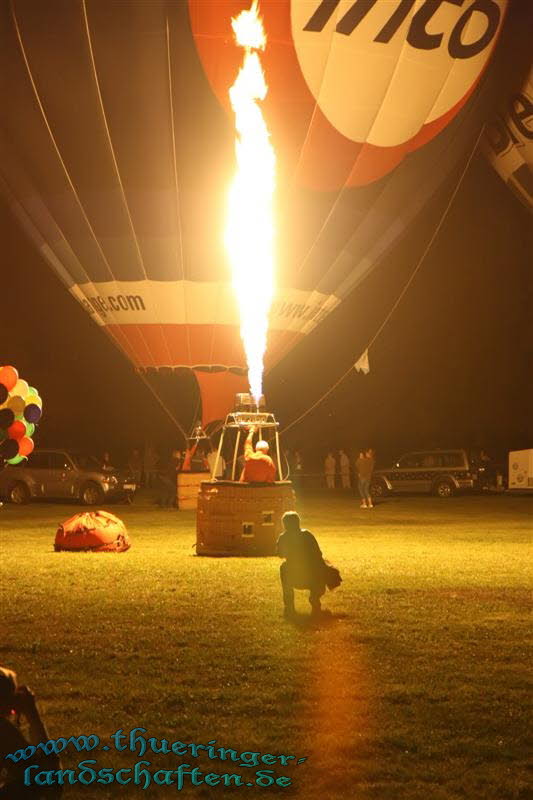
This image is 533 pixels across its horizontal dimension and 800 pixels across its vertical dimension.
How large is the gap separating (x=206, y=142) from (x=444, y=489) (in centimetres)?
1347

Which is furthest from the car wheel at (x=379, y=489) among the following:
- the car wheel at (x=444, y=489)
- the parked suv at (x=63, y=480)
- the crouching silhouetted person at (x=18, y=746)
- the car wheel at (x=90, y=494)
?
the crouching silhouetted person at (x=18, y=746)

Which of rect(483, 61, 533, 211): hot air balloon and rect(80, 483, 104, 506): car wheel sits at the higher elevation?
rect(483, 61, 533, 211): hot air balloon

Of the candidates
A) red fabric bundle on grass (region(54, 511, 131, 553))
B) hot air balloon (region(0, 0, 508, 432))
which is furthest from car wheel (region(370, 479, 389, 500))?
red fabric bundle on grass (region(54, 511, 131, 553))

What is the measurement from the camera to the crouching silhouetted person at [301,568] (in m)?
8.81

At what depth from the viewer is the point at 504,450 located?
4112 cm

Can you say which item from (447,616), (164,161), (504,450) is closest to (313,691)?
(447,616)

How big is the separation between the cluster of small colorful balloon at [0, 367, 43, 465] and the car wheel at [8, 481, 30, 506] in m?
11.9

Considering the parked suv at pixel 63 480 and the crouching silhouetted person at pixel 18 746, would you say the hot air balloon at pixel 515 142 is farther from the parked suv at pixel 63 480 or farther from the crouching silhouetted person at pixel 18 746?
the crouching silhouetted person at pixel 18 746

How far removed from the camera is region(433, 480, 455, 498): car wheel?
28.1m

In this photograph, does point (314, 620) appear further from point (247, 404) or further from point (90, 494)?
point (90, 494)

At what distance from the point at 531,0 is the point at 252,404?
10.9m

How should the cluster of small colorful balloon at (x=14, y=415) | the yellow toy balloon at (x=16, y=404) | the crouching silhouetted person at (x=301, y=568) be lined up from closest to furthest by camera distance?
the crouching silhouetted person at (x=301, y=568) → the cluster of small colorful balloon at (x=14, y=415) → the yellow toy balloon at (x=16, y=404)

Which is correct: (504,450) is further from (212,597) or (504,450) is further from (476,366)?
(212,597)

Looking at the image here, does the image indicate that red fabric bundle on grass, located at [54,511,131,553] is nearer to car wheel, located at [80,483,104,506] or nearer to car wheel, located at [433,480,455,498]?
car wheel, located at [80,483,104,506]
